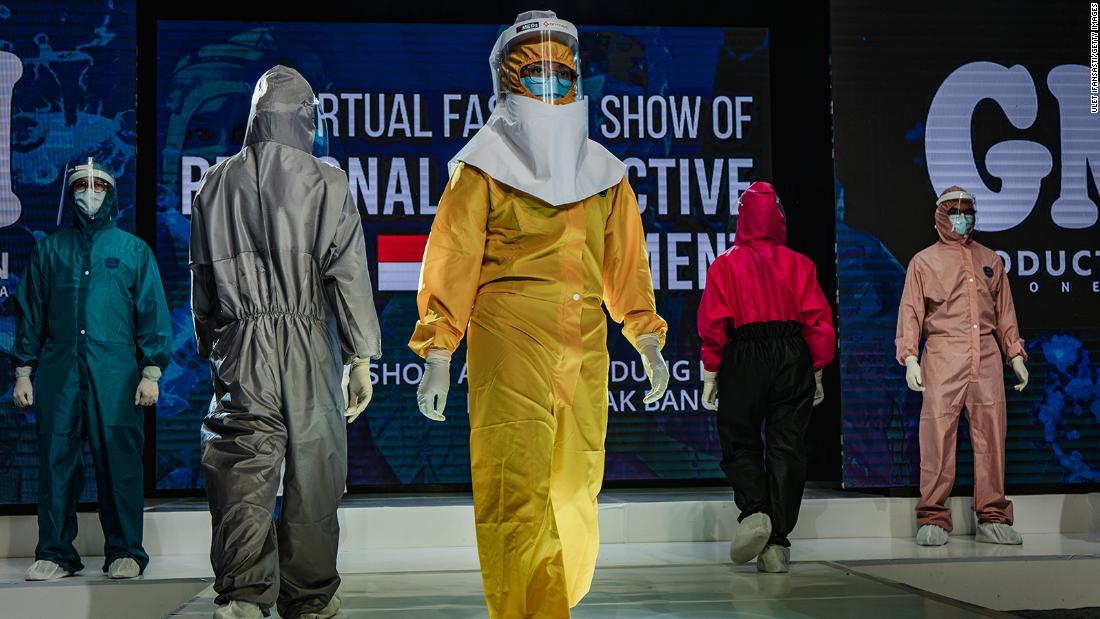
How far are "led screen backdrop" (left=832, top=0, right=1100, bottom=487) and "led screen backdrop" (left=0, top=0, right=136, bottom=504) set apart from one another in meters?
3.54

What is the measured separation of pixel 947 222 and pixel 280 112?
3400 mm

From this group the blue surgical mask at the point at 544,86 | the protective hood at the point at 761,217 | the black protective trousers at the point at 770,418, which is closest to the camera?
the blue surgical mask at the point at 544,86

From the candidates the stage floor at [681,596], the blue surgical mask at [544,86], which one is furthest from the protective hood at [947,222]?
the blue surgical mask at [544,86]

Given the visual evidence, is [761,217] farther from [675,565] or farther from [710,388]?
[675,565]

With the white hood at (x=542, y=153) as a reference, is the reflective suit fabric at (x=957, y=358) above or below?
below

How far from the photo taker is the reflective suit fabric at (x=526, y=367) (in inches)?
98.3

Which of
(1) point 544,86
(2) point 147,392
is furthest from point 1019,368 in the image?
(2) point 147,392

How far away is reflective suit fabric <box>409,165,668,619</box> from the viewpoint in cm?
250

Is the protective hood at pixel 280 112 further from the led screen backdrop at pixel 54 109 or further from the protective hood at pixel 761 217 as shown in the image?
the led screen backdrop at pixel 54 109

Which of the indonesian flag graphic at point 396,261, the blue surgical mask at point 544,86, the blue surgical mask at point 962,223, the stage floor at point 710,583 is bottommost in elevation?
the stage floor at point 710,583

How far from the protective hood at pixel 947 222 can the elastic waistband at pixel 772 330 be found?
1.27 metres

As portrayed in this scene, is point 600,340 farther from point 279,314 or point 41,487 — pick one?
point 41,487

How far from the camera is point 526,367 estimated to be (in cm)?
255

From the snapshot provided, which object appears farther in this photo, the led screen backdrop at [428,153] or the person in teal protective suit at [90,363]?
the led screen backdrop at [428,153]
